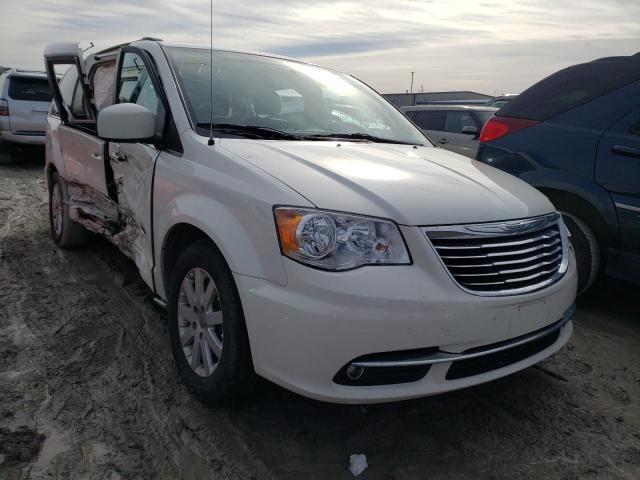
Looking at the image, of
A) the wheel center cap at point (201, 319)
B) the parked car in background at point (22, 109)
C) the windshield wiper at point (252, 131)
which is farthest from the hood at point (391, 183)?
the parked car in background at point (22, 109)

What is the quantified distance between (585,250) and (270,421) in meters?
2.58

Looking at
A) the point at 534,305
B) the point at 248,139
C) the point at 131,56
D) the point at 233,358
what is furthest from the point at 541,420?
→ the point at 131,56

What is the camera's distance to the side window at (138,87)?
3.16 m

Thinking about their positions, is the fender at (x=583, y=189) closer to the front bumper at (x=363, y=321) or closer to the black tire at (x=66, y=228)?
the front bumper at (x=363, y=321)

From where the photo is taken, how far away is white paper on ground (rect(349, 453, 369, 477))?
227cm

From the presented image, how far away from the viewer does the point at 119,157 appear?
3.51 meters

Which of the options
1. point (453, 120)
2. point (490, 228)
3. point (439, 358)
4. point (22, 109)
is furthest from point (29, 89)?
point (439, 358)

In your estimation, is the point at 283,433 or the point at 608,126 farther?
the point at 608,126

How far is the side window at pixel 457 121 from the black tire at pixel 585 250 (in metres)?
5.55

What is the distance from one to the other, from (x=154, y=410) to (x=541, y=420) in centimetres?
184

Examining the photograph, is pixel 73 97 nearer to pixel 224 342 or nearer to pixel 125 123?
pixel 125 123

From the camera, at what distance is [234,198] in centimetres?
238

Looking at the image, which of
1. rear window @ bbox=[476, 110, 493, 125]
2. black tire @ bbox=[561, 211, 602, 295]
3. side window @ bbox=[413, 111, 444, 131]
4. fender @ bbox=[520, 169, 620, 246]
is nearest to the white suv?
fender @ bbox=[520, 169, 620, 246]

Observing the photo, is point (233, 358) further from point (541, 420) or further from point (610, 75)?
point (610, 75)
